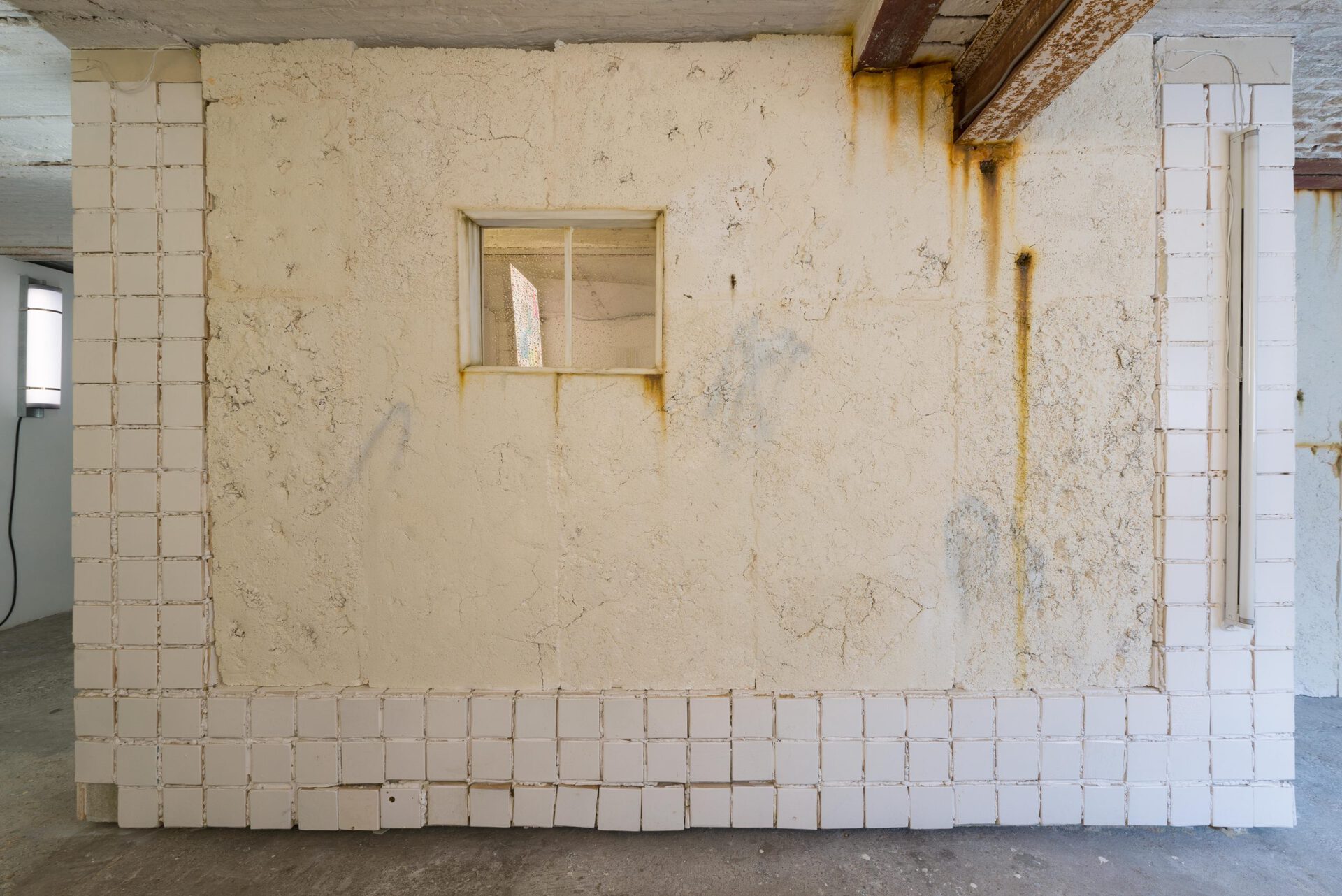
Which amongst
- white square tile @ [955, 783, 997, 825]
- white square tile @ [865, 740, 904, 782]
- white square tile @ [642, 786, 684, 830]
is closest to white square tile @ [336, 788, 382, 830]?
white square tile @ [642, 786, 684, 830]

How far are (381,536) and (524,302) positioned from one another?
1059mm

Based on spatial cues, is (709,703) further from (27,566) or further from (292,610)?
(27,566)

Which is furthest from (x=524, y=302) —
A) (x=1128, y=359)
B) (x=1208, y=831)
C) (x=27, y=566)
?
(x=27, y=566)

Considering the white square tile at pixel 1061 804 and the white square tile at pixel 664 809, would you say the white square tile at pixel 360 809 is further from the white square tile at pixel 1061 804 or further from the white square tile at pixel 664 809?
the white square tile at pixel 1061 804

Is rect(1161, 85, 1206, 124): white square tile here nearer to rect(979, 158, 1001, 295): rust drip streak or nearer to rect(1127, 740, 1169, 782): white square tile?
rect(979, 158, 1001, 295): rust drip streak

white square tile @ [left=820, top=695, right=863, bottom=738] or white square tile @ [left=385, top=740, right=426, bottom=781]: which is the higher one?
white square tile @ [left=820, top=695, right=863, bottom=738]

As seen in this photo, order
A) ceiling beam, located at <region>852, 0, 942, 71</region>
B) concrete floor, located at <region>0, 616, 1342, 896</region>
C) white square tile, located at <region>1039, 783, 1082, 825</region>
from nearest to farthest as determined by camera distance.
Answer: ceiling beam, located at <region>852, 0, 942, 71</region> → concrete floor, located at <region>0, 616, 1342, 896</region> → white square tile, located at <region>1039, 783, 1082, 825</region>

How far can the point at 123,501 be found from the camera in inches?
89.9

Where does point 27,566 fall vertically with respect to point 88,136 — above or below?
below

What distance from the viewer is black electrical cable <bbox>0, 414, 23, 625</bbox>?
14.9ft

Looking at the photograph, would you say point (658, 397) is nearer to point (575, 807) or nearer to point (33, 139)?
point (575, 807)

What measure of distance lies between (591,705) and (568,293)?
159cm

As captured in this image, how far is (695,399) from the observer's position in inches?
88.5

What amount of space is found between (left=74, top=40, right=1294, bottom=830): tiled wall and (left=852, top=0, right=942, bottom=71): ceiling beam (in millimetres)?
1109
